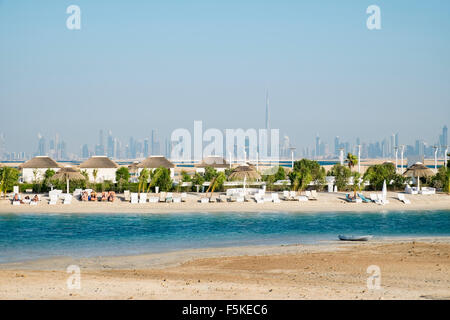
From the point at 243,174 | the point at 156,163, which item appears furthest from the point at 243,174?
the point at 156,163

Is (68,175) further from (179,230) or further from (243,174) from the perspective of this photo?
(179,230)

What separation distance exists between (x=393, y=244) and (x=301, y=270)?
5.34 metres

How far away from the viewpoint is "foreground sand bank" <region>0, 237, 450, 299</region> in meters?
8.87

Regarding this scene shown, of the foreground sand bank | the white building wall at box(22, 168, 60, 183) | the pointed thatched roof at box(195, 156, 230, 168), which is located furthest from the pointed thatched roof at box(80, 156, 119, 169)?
the foreground sand bank

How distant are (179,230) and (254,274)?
9050 mm

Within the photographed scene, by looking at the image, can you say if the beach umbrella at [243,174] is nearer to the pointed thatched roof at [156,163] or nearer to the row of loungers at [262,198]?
the row of loungers at [262,198]

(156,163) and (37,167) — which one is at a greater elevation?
(156,163)

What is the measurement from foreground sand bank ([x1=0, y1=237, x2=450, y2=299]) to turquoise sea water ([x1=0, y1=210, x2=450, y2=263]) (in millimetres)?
1664

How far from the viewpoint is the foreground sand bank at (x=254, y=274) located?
887cm

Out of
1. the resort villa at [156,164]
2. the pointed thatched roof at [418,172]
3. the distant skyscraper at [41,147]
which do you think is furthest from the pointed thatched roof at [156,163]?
the distant skyscraper at [41,147]

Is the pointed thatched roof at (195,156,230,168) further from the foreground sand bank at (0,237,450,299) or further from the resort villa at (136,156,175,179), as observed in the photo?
the foreground sand bank at (0,237,450,299)

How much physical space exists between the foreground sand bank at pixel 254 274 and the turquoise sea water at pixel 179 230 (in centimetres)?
166

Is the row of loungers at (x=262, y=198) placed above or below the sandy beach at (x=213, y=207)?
above

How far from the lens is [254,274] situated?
→ 11.5 metres
